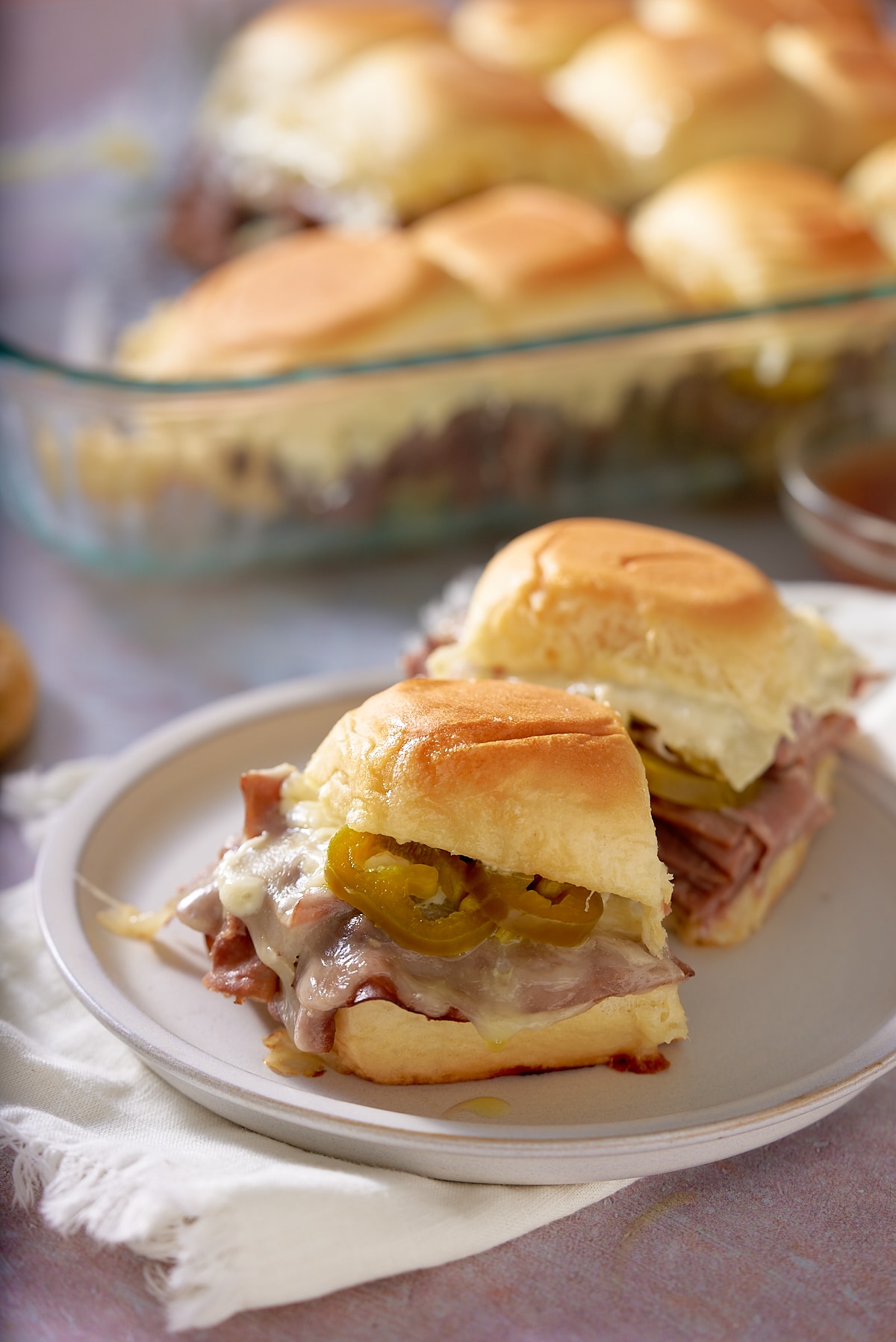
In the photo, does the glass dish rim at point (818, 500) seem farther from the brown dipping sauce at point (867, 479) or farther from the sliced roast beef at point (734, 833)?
the sliced roast beef at point (734, 833)

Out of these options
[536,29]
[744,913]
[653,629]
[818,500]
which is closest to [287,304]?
[818,500]

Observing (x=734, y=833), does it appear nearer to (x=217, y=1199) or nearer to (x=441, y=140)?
(x=217, y=1199)

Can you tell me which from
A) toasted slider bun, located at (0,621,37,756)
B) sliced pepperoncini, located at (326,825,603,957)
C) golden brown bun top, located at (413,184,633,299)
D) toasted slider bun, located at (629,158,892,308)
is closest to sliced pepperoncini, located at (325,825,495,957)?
sliced pepperoncini, located at (326,825,603,957)

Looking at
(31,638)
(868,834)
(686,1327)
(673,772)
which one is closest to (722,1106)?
(686,1327)

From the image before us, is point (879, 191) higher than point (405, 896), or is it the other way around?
point (405, 896)

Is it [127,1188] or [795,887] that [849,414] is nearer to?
[795,887]
